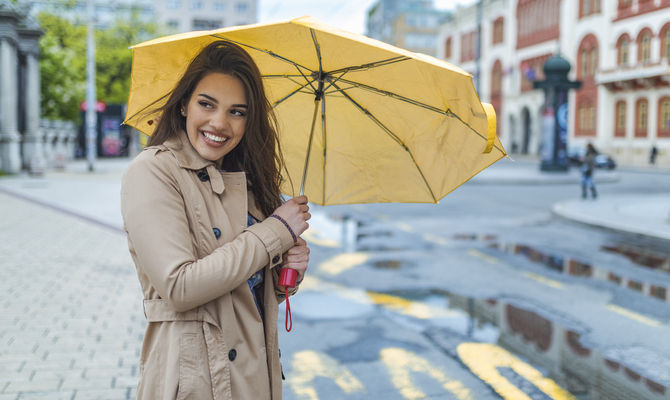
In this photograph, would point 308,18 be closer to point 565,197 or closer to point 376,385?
point 376,385

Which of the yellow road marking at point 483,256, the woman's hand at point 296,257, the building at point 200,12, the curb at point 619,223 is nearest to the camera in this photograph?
the woman's hand at point 296,257

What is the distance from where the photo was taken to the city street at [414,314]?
4.48 m

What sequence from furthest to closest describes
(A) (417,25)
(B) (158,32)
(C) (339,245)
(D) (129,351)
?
(A) (417,25) → (B) (158,32) → (C) (339,245) → (D) (129,351)

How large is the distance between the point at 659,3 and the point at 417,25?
197ft

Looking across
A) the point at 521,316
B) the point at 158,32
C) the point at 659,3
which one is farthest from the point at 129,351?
the point at 158,32

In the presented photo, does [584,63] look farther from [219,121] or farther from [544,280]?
[219,121]

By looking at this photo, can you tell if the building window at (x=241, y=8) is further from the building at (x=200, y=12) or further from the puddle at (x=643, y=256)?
the puddle at (x=643, y=256)

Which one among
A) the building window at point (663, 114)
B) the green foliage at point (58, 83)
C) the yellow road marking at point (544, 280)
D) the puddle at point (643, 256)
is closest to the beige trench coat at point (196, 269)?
the yellow road marking at point (544, 280)

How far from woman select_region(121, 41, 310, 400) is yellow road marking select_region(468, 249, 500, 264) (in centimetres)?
717

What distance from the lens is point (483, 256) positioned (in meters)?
9.33

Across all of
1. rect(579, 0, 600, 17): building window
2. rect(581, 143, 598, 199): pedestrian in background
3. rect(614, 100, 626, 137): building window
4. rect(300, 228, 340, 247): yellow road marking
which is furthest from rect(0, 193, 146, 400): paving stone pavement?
rect(579, 0, 600, 17): building window

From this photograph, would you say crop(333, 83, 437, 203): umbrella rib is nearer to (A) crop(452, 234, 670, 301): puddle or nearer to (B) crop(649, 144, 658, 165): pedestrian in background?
(A) crop(452, 234, 670, 301): puddle

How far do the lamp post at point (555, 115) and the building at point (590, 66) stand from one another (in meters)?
1.47

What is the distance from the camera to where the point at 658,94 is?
43094 mm
